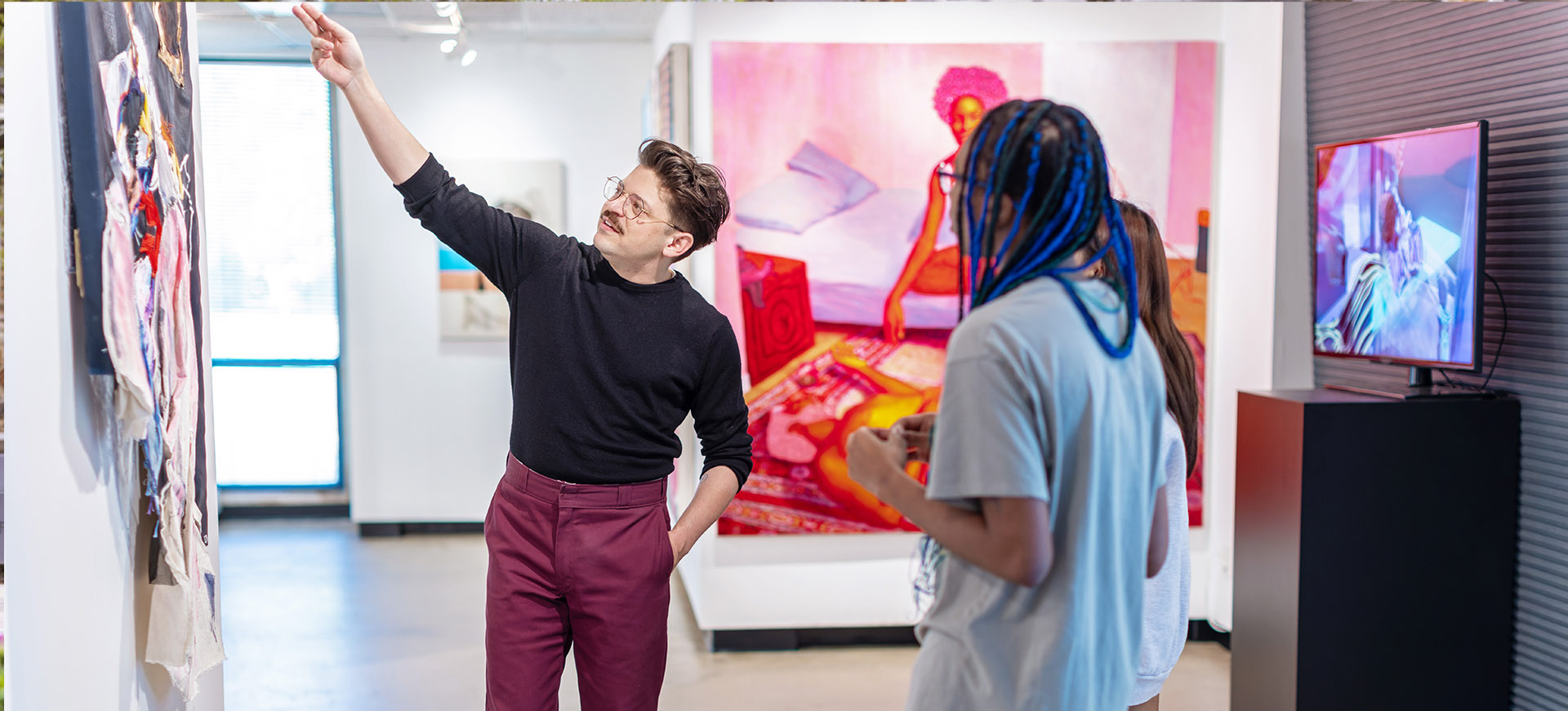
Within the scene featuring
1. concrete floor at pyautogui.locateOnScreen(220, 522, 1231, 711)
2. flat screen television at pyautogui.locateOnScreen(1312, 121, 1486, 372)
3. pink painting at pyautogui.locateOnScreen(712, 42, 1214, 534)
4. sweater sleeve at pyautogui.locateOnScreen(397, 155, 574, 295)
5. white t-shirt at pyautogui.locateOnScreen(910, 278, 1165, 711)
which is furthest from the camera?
pink painting at pyautogui.locateOnScreen(712, 42, 1214, 534)

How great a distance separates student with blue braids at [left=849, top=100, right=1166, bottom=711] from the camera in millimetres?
1049

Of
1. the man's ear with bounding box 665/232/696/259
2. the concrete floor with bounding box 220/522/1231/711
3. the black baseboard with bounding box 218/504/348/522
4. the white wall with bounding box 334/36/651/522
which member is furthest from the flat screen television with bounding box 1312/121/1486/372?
the black baseboard with bounding box 218/504/348/522

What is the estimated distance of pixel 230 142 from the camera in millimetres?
5352

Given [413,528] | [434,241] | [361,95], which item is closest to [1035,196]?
[361,95]

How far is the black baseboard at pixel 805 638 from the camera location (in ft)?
11.9

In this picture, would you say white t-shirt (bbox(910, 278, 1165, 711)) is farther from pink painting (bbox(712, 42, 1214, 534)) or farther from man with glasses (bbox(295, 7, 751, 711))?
pink painting (bbox(712, 42, 1214, 534))

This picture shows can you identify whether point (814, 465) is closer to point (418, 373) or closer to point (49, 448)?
point (49, 448)

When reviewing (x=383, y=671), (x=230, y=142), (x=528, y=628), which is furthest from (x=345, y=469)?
(x=528, y=628)

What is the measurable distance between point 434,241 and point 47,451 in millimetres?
3632

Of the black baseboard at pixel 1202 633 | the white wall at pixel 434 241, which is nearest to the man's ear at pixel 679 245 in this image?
the black baseboard at pixel 1202 633

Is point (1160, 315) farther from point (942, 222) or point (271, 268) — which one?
point (271, 268)

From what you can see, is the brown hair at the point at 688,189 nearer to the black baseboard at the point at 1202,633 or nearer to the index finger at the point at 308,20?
the index finger at the point at 308,20

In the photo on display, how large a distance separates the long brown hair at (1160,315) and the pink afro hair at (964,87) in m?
1.62

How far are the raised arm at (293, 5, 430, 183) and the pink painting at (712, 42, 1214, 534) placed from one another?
178 cm
